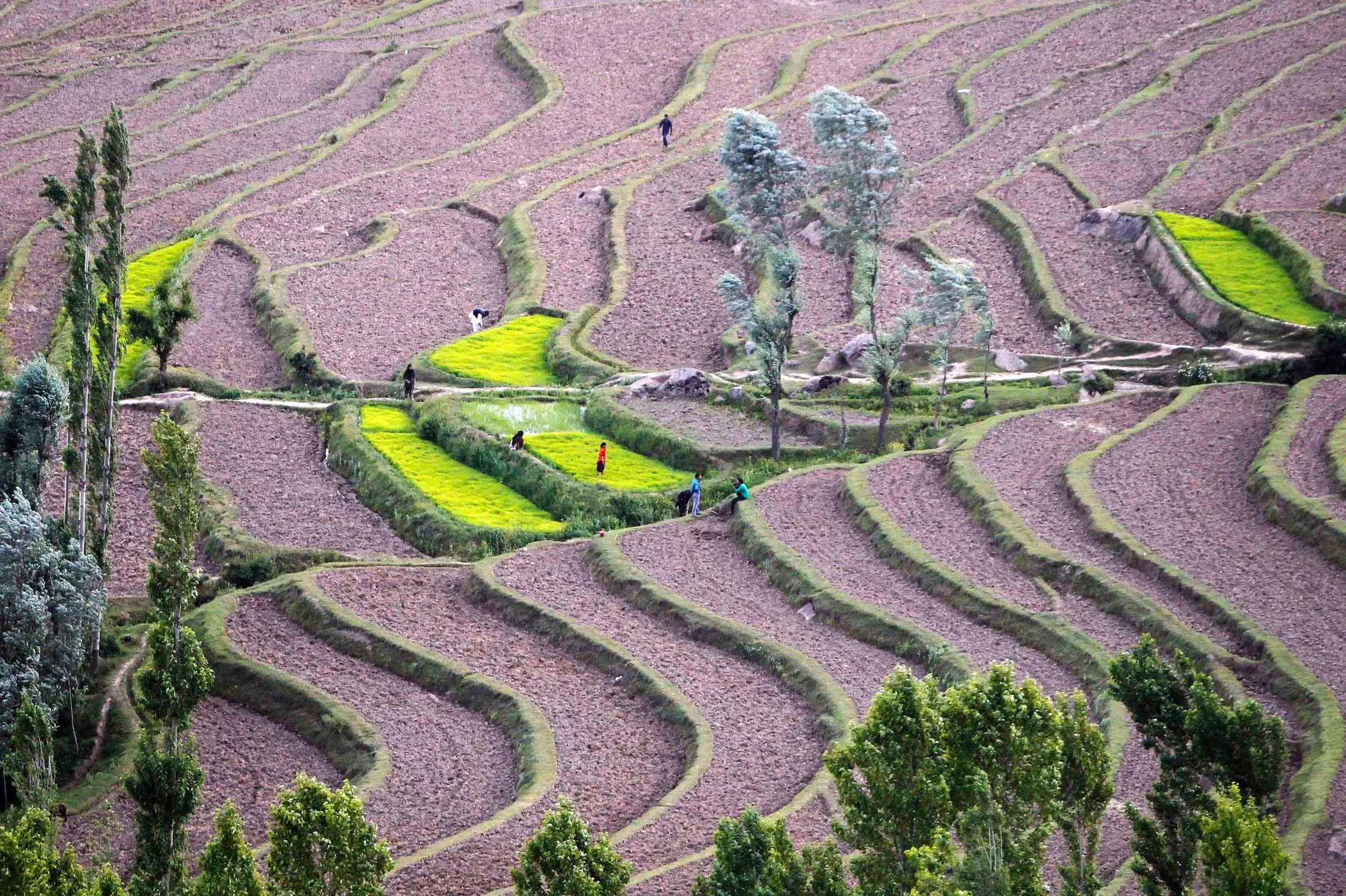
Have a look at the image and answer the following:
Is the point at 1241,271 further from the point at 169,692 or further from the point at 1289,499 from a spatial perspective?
the point at 169,692

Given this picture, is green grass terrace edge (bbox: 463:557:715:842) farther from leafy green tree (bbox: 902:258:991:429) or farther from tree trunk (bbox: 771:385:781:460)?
leafy green tree (bbox: 902:258:991:429)

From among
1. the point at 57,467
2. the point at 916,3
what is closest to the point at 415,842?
the point at 57,467

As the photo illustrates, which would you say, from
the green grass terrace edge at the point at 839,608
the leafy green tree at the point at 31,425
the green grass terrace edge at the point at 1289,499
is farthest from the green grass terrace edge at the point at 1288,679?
the leafy green tree at the point at 31,425

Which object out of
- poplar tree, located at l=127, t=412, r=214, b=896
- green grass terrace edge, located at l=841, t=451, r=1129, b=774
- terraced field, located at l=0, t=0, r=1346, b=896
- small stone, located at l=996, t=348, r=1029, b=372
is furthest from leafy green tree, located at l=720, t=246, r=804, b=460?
poplar tree, located at l=127, t=412, r=214, b=896

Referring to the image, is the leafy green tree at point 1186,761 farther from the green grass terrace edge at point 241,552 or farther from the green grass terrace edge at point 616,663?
the green grass terrace edge at point 241,552

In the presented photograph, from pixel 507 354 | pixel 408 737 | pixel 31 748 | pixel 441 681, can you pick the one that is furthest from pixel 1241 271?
pixel 31 748
